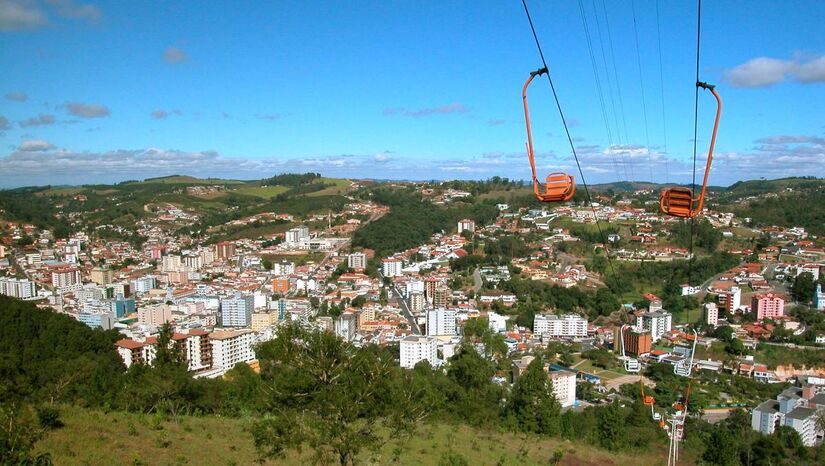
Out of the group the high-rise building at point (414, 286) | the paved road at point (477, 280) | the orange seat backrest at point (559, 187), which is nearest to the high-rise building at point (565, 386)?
the orange seat backrest at point (559, 187)

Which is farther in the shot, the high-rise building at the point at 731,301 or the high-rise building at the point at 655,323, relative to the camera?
the high-rise building at the point at 731,301

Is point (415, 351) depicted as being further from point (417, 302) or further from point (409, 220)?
point (409, 220)

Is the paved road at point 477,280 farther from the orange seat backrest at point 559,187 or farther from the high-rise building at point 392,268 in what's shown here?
the orange seat backrest at point 559,187

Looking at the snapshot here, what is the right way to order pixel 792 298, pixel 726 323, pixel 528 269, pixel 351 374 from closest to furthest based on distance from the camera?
pixel 351 374, pixel 726 323, pixel 792 298, pixel 528 269

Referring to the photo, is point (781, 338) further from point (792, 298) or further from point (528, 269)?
point (528, 269)

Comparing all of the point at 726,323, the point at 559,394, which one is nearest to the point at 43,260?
the point at 559,394

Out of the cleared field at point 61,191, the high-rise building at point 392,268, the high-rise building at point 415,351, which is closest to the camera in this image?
the high-rise building at point 415,351
